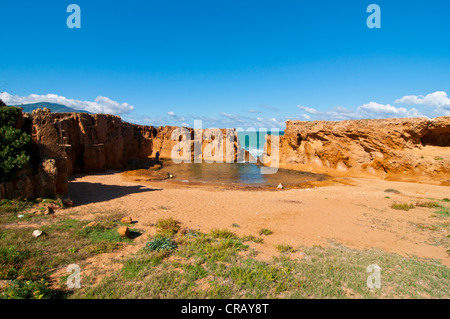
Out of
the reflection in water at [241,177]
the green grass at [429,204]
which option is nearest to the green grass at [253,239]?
the green grass at [429,204]

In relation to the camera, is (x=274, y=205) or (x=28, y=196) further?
(x=274, y=205)

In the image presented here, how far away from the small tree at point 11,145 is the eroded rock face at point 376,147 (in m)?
30.0

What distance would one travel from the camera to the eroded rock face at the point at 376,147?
72.8ft

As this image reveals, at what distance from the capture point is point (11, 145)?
943 centimetres

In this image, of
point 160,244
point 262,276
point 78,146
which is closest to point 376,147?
point 262,276

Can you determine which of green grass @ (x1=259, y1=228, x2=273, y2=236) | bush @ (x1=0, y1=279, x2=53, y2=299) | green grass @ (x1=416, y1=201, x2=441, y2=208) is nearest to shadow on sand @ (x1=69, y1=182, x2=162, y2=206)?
bush @ (x1=0, y1=279, x2=53, y2=299)

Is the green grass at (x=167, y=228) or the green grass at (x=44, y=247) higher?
the green grass at (x=44, y=247)

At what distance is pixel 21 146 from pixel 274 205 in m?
12.6

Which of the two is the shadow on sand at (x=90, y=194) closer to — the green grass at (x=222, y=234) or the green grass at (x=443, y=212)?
the green grass at (x=222, y=234)
